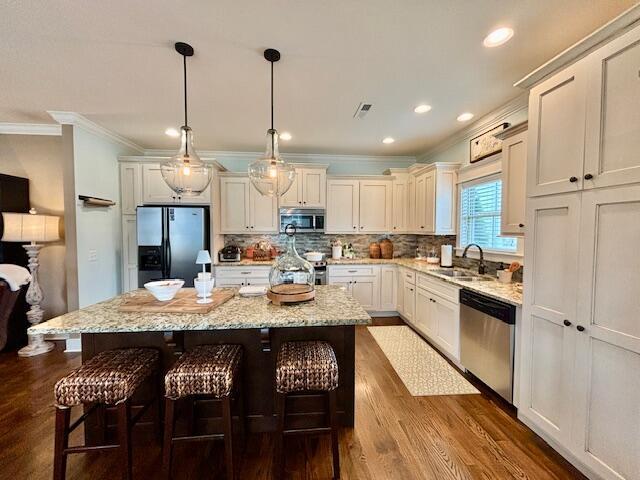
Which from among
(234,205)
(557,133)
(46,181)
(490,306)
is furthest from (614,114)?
(46,181)

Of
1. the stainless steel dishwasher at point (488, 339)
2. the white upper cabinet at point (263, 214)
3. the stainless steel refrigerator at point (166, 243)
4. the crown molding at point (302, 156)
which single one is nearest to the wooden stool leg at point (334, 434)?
the stainless steel dishwasher at point (488, 339)

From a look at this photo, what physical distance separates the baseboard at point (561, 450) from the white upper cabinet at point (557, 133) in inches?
62.5

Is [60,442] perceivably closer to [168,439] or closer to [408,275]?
Answer: [168,439]

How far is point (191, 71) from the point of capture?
2.26m

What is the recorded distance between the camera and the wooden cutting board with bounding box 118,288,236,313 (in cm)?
176

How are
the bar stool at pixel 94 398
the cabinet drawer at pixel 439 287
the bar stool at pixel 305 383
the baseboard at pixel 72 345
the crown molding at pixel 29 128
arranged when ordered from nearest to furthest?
the bar stool at pixel 94 398 → the bar stool at pixel 305 383 → the cabinet drawer at pixel 439 287 → the baseboard at pixel 72 345 → the crown molding at pixel 29 128

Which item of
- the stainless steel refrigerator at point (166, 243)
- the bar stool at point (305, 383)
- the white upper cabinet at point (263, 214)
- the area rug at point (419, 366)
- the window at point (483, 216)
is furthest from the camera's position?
the white upper cabinet at point (263, 214)

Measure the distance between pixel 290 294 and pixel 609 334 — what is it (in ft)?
5.84

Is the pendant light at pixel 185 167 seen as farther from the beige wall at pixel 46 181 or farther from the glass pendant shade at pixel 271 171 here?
the beige wall at pixel 46 181

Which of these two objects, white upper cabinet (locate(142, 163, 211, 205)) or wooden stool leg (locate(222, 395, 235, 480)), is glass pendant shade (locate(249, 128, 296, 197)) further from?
white upper cabinet (locate(142, 163, 211, 205))

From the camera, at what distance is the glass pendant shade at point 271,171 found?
2.16 meters

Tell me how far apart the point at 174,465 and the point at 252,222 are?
127 inches

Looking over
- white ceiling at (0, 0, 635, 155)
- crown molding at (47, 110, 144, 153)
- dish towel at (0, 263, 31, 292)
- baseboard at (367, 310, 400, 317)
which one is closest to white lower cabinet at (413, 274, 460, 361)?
baseboard at (367, 310, 400, 317)

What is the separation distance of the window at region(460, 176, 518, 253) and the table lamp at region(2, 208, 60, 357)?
202 inches
